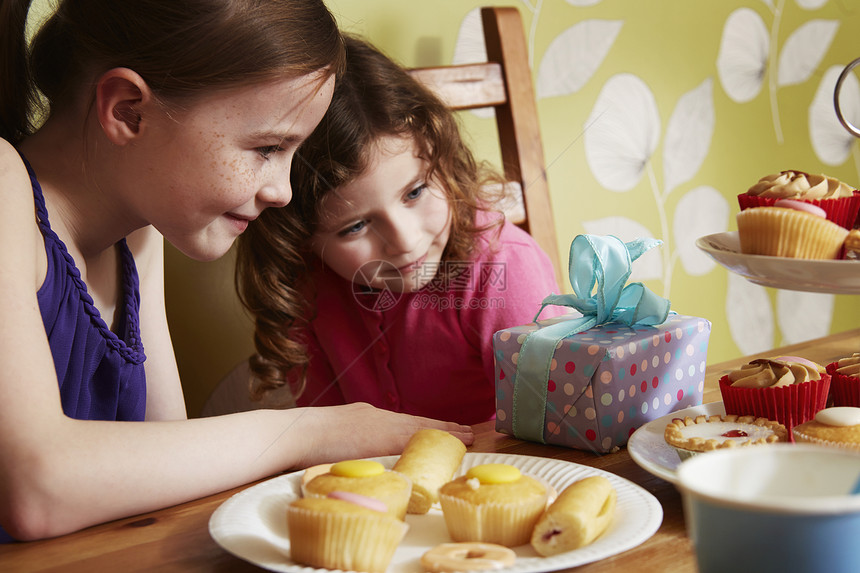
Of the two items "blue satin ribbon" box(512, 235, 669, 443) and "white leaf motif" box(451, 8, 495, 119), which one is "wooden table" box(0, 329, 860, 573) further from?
"white leaf motif" box(451, 8, 495, 119)

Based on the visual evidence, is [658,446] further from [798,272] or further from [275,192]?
[275,192]

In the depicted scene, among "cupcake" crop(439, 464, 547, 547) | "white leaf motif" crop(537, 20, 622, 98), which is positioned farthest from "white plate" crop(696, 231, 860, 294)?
"white leaf motif" crop(537, 20, 622, 98)

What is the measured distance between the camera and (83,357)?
39.0 inches

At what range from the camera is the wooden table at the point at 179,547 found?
56 cm

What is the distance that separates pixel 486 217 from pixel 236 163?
1.98 ft

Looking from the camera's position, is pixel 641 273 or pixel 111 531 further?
pixel 641 273

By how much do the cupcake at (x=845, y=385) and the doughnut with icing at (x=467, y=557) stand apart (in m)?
0.43

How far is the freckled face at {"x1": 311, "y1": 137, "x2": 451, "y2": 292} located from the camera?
3.72 feet

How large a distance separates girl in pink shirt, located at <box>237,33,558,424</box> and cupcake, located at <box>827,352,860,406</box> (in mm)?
538

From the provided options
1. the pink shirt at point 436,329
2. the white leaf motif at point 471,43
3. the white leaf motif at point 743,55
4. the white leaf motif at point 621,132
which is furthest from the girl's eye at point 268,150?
the white leaf motif at point 743,55

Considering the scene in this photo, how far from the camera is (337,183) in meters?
1.13

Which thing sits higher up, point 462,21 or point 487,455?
point 462,21

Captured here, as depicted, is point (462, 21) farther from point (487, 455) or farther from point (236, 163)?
point (487, 455)

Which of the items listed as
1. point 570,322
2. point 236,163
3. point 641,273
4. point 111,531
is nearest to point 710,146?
point 641,273
